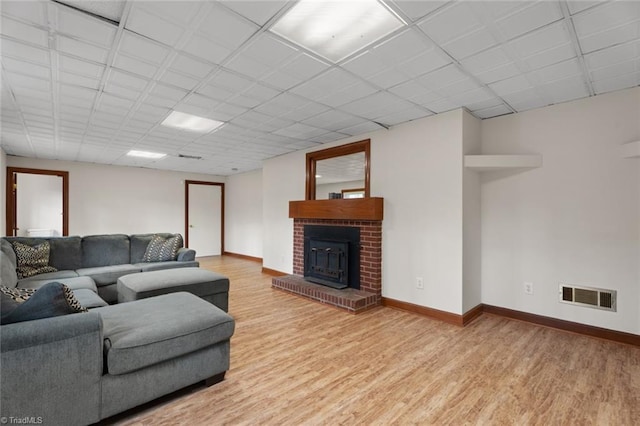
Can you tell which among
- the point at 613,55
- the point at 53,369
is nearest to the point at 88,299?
the point at 53,369

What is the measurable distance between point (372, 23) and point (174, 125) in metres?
3.04

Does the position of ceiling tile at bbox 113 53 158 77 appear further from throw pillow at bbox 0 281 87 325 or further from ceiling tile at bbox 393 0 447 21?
ceiling tile at bbox 393 0 447 21

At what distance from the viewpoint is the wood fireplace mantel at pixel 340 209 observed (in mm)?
3883

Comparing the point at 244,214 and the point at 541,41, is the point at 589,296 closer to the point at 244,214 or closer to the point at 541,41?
the point at 541,41

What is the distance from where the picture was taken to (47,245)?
3.72 m

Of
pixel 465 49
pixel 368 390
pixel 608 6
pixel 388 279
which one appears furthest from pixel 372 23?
pixel 388 279

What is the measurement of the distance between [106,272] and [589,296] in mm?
5477

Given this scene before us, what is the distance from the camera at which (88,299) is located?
8.50 feet

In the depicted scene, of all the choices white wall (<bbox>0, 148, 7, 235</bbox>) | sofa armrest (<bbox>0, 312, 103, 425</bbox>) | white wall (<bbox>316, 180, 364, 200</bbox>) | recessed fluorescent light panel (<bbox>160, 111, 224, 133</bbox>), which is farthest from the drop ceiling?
white wall (<bbox>316, 180, 364, 200</bbox>)

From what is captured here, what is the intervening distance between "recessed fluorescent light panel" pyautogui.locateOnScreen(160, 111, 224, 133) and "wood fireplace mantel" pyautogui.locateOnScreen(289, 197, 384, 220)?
1.80 meters

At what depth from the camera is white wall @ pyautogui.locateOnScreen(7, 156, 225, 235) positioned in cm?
642

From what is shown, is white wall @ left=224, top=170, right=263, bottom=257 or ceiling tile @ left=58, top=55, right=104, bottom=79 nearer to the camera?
ceiling tile @ left=58, top=55, right=104, bottom=79

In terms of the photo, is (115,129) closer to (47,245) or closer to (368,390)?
(47,245)

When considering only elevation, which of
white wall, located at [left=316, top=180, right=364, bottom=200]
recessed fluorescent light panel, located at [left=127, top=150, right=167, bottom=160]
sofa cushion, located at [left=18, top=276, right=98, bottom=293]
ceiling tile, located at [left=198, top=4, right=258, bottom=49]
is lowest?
sofa cushion, located at [left=18, top=276, right=98, bottom=293]
